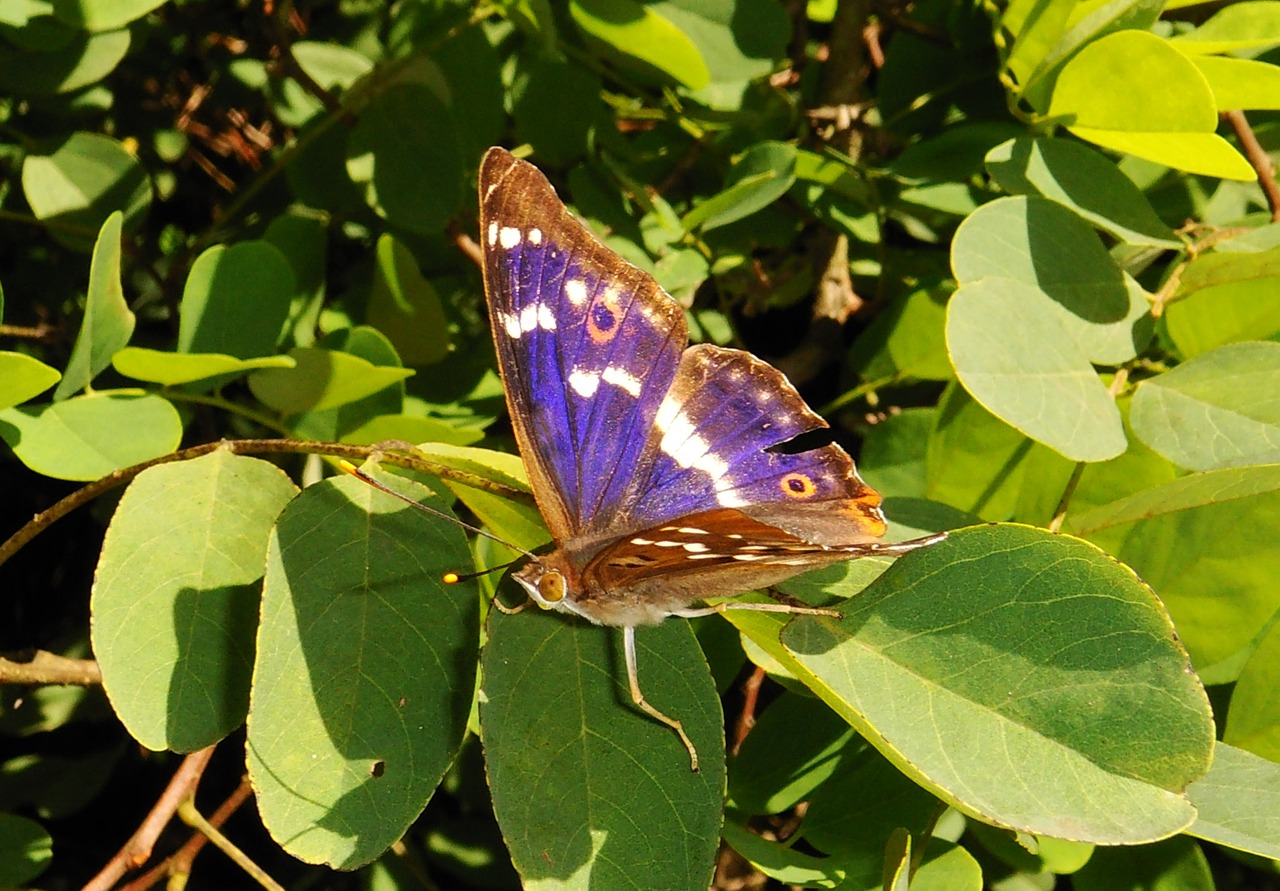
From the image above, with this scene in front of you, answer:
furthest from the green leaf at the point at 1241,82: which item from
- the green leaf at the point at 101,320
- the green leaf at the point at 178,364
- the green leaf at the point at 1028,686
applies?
the green leaf at the point at 101,320

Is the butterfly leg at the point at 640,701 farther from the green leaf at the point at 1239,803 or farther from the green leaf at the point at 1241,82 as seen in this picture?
the green leaf at the point at 1241,82

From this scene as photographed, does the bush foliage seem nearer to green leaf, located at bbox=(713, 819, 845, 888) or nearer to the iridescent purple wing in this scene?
green leaf, located at bbox=(713, 819, 845, 888)

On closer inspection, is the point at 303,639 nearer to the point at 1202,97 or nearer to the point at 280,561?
the point at 280,561

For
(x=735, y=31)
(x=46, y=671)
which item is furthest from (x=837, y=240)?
(x=46, y=671)

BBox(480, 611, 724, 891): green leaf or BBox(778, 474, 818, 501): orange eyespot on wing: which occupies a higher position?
BBox(480, 611, 724, 891): green leaf

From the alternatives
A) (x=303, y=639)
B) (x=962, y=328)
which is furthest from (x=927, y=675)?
(x=303, y=639)

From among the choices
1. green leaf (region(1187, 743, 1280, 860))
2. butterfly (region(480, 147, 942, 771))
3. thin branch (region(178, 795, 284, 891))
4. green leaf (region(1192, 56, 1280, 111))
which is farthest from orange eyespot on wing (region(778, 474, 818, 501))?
thin branch (region(178, 795, 284, 891))
